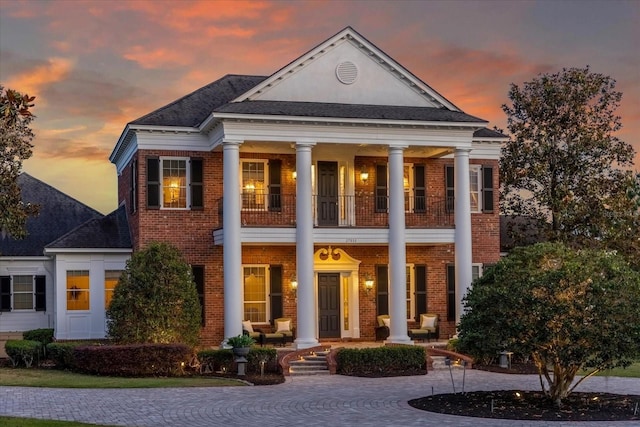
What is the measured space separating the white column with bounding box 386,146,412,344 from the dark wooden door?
2.60 metres

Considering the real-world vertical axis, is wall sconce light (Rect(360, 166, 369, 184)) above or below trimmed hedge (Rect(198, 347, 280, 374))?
above

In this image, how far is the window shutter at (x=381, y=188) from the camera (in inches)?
1253

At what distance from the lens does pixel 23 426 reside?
50.1 feet

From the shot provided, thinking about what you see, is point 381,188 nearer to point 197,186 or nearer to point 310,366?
point 197,186

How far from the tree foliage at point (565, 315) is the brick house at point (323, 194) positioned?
9842 mm

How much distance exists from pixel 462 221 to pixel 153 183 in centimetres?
1033

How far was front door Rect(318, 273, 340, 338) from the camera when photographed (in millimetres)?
31500

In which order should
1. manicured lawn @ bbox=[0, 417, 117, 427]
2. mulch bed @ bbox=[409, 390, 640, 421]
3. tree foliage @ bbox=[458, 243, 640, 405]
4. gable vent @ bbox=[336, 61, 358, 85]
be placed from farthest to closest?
1. gable vent @ bbox=[336, 61, 358, 85]
2. tree foliage @ bbox=[458, 243, 640, 405]
3. mulch bed @ bbox=[409, 390, 640, 421]
4. manicured lawn @ bbox=[0, 417, 117, 427]

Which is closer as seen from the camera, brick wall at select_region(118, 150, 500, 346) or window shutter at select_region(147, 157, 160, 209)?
window shutter at select_region(147, 157, 160, 209)

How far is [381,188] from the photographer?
31875mm

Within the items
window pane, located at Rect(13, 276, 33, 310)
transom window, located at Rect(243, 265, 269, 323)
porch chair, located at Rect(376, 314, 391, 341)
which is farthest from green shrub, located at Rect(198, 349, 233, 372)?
window pane, located at Rect(13, 276, 33, 310)

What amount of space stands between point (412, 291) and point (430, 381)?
8.40m

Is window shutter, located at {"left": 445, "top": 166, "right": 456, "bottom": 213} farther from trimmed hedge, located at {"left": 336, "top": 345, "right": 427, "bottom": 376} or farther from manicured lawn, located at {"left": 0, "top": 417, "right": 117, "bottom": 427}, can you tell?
manicured lawn, located at {"left": 0, "top": 417, "right": 117, "bottom": 427}

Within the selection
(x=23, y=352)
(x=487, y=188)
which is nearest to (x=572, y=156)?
(x=487, y=188)
